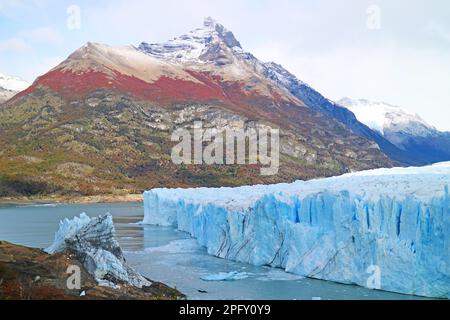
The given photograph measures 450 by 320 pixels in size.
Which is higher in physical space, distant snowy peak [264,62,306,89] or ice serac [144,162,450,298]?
distant snowy peak [264,62,306,89]

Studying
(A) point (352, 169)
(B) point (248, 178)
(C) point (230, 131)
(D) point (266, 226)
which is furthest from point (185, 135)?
(D) point (266, 226)

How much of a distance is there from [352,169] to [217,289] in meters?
102

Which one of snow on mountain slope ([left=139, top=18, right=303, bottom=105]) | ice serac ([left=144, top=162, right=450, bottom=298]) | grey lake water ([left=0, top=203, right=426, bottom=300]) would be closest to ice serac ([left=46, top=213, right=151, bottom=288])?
grey lake water ([left=0, top=203, right=426, bottom=300])

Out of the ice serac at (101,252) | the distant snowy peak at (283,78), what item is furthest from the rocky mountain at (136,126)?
the ice serac at (101,252)

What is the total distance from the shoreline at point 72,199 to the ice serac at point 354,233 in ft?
178

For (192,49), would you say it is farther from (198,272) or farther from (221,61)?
(198,272)

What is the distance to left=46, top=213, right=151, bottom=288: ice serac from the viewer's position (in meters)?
17.3

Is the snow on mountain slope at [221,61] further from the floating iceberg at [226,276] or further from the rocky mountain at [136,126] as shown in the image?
the floating iceberg at [226,276]

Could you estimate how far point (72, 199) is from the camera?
78.7 m

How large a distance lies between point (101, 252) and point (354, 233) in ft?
28.3

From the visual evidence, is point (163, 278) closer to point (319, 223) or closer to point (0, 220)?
point (319, 223)

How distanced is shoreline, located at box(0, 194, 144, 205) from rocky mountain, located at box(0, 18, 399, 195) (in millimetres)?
2040

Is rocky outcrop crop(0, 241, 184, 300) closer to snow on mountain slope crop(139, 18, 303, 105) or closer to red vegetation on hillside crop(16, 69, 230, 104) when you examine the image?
red vegetation on hillside crop(16, 69, 230, 104)

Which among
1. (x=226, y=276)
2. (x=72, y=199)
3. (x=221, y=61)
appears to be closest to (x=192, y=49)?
(x=221, y=61)
